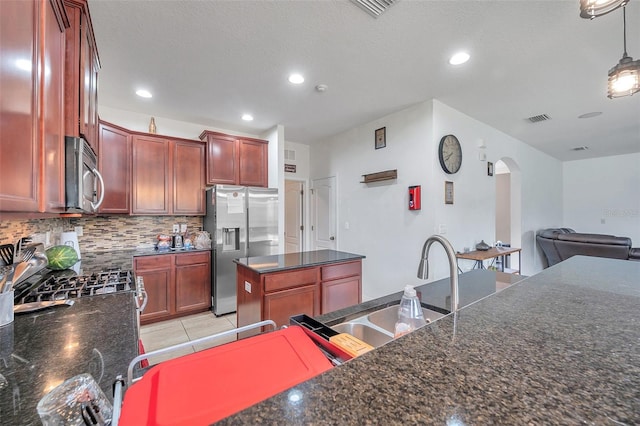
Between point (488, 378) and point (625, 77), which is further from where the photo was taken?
point (625, 77)

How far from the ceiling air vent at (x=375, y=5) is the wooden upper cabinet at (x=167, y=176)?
2.85 m

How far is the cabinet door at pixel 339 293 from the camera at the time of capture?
2566 mm

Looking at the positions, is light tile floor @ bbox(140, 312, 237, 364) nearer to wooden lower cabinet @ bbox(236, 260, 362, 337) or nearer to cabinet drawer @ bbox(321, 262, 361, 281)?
wooden lower cabinet @ bbox(236, 260, 362, 337)

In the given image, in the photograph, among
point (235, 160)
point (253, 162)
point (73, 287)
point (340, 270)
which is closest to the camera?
point (73, 287)

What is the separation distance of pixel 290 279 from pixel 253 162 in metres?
2.38

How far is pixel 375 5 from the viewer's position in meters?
1.76

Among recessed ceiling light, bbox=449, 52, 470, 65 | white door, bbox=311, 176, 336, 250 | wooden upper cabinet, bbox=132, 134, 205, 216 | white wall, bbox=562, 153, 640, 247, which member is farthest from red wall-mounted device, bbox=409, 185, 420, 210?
white wall, bbox=562, 153, 640, 247

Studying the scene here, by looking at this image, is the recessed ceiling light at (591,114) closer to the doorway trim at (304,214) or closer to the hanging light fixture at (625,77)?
the hanging light fixture at (625,77)

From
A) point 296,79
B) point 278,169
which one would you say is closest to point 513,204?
point 278,169

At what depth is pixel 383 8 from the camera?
1.78m

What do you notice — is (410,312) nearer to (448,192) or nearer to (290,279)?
(290,279)

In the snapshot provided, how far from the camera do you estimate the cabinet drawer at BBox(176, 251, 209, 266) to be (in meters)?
3.37

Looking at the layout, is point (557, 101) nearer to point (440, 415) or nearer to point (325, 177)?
point (325, 177)

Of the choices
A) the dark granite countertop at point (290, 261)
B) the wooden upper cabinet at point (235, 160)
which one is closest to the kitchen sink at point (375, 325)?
the dark granite countertop at point (290, 261)
